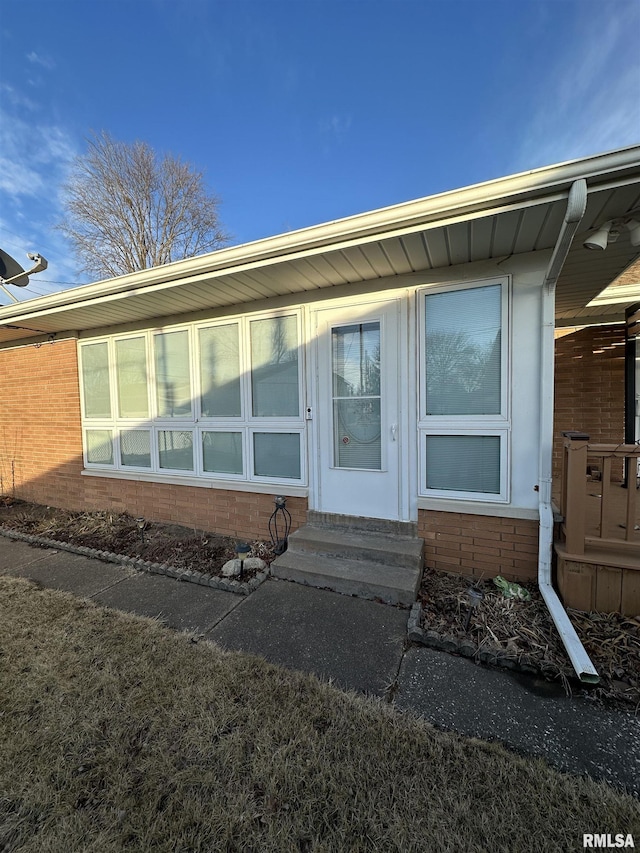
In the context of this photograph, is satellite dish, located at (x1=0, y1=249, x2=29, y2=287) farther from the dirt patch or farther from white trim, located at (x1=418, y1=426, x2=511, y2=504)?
white trim, located at (x1=418, y1=426, x2=511, y2=504)

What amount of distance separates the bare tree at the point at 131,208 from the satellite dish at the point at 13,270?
8.15 metres

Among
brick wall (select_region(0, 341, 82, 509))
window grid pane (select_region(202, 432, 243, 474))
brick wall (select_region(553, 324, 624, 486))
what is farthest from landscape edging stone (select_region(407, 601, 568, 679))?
brick wall (select_region(0, 341, 82, 509))

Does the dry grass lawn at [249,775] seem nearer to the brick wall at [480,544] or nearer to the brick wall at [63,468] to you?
the brick wall at [480,544]

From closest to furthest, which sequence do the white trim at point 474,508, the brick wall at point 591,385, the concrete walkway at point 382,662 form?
the concrete walkway at point 382,662 < the white trim at point 474,508 < the brick wall at point 591,385

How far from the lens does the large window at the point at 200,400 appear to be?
3.93 m

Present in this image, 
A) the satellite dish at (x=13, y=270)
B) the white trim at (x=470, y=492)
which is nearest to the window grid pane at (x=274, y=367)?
the white trim at (x=470, y=492)

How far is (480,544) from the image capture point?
10.3 feet

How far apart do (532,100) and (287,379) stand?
242 inches

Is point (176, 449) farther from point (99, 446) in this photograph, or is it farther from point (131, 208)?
point (131, 208)

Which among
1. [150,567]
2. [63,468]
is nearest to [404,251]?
[150,567]

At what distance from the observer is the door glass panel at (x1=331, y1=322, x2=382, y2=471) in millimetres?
3486

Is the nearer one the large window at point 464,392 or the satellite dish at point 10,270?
the large window at point 464,392

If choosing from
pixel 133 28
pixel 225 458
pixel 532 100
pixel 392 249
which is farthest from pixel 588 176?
pixel 133 28

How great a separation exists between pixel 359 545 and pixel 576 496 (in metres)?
1.73
